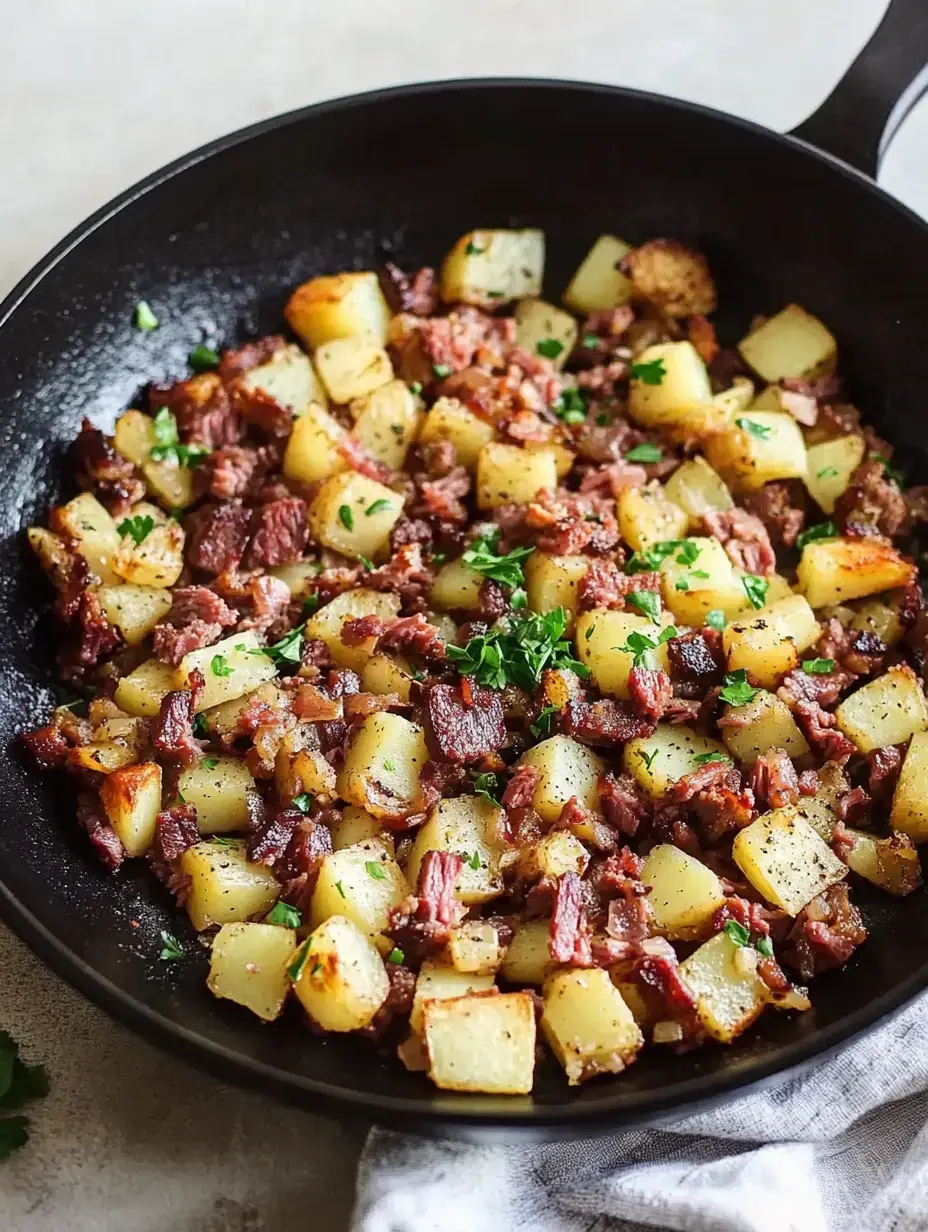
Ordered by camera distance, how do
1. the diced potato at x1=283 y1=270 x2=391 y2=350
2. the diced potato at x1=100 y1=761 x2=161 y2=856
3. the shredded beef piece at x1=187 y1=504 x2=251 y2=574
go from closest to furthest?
1. the diced potato at x1=100 y1=761 x2=161 y2=856
2. the shredded beef piece at x1=187 y1=504 x2=251 y2=574
3. the diced potato at x1=283 y1=270 x2=391 y2=350

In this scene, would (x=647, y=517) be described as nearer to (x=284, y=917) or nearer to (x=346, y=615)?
(x=346, y=615)

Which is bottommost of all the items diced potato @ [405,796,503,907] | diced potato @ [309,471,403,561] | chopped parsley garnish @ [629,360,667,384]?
diced potato @ [405,796,503,907]

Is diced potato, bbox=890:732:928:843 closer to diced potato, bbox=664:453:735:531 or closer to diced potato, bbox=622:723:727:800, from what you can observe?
diced potato, bbox=622:723:727:800

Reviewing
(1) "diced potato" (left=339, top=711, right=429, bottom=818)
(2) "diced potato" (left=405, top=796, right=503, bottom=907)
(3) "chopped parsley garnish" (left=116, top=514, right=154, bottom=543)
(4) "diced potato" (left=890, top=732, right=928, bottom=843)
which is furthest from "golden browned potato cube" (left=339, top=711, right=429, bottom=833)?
(4) "diced potato" (left=890, top=732, right=928, bottom=843)

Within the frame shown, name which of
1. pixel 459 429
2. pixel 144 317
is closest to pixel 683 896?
pixel 459 429


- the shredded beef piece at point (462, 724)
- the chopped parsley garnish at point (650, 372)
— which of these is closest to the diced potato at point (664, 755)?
the shredded beef piece at point (462, 724)

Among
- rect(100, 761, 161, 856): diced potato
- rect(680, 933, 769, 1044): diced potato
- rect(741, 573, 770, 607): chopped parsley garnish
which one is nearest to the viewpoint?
rect(680, 933, 769, 1044): diced potato
